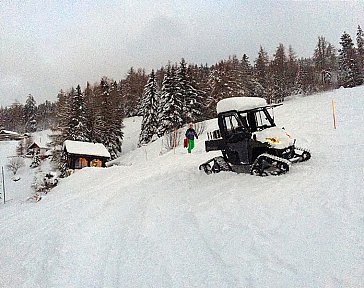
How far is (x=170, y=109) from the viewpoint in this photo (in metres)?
36.4

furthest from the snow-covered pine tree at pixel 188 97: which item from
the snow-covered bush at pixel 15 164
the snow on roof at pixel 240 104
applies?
the snow-covered bush at pixel 15 164

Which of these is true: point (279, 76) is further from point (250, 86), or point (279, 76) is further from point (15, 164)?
point (15, 164)

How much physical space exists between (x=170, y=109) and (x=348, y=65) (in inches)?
1242

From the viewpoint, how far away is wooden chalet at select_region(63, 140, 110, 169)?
1369 inches

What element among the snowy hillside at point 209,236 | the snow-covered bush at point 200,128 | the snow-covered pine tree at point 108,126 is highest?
the snow-covered pine tree at point 108,126

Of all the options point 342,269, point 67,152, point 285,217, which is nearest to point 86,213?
point 285,217

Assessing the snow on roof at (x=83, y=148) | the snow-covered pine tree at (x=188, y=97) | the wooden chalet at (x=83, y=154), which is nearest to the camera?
the snow on roof at (x=83, y=148)

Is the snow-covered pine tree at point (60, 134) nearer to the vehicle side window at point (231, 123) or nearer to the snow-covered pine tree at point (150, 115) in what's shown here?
the snow-covered pine tree at point (150, 115)

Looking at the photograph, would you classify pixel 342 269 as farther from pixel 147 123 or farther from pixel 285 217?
pixel 147 123

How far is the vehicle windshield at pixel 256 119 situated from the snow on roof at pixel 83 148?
28904mm

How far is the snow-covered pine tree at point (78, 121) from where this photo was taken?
39250 mm

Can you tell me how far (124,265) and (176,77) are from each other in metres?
36.2

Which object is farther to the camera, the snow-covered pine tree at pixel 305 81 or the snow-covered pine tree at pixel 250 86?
the snow-covered pine tree at pixel 305 81

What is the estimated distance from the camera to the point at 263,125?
9.64m
